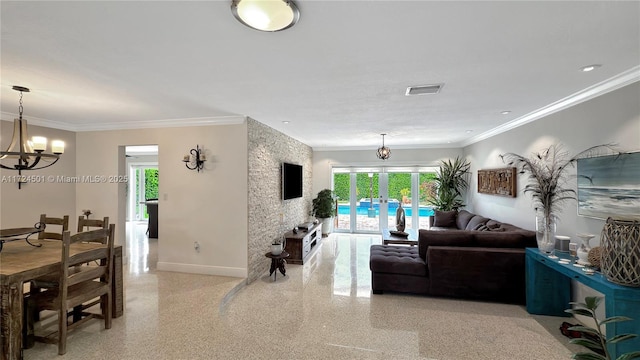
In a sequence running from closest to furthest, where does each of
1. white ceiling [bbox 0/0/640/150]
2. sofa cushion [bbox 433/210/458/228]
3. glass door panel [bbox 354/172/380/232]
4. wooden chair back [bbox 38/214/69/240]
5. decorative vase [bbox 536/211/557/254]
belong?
white ceiling [bbox 0/0/640/150]
decorative vase [bbox 536/211/557/254]
wooden chair back [bbox 38/214/69/240]
sofa cushion [bbox 433/210/458/228]
glass door panel [bbox 354/172/380/232]

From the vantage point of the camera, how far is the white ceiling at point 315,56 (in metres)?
1.57

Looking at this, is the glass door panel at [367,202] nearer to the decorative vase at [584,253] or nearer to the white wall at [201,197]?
the white wall at [201,197]

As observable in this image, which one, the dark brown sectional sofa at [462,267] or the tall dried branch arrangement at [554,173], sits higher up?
the tall dried branch arrangement at [554,173]

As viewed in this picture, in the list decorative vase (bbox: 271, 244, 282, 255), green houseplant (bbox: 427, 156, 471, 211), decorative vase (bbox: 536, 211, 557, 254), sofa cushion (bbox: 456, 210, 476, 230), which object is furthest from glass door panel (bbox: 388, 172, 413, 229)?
decorative vase (bbox: 536, 211, 557, 254)

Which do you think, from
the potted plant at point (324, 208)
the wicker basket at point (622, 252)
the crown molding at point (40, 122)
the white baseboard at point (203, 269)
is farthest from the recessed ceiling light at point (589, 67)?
the crown molding at point (40, 122)

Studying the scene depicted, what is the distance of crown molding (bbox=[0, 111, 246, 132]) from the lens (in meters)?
4.06

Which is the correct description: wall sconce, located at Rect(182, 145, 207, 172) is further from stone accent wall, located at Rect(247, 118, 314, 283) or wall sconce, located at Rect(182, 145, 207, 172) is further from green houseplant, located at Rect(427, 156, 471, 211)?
green houseplant, located at Rect(427, 156, 471, 211)

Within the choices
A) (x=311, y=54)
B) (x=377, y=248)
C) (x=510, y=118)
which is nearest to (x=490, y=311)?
(x=377, y=248)

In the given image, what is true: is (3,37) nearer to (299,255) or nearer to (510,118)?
(299,255)

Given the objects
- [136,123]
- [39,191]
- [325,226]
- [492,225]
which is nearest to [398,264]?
[492,225]

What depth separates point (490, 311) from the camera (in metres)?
3.24

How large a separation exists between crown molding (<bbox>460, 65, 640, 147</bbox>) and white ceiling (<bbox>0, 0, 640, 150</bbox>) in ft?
0.07

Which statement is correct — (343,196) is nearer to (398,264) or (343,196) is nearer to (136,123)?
(398,264)

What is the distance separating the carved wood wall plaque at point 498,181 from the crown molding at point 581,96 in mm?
786
